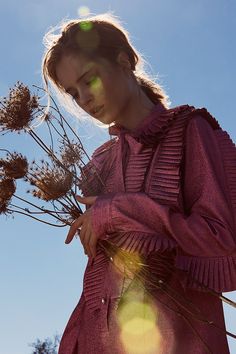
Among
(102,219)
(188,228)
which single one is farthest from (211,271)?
(102,219)

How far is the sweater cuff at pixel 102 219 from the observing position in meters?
1.99

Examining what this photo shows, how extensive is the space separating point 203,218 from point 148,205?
17 cm

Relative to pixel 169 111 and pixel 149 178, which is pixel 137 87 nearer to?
pixel 169 111

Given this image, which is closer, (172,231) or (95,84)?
(172,231)

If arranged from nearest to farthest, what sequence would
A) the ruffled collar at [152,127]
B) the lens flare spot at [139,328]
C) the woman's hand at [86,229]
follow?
1. the lens flare spot at [139,328]
2. the woman's hand at [86,229]
3. the ruffled collar at [152,127]

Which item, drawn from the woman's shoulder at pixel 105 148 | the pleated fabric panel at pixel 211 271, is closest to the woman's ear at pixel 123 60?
the woman's shoulder at pixel 105 148

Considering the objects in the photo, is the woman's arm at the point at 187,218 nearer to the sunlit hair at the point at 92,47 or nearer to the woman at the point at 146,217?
the woman at the point at 146,217

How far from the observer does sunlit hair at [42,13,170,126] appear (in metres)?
2.37

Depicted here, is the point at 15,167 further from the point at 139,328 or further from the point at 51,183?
the point at 139,328

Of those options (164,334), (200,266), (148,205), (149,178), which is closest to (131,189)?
(149,178)

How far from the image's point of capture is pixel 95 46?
2.37 metres

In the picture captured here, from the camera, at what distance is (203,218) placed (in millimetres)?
1976

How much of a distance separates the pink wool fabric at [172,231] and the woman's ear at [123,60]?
0.25 m

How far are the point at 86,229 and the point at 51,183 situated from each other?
22cm
